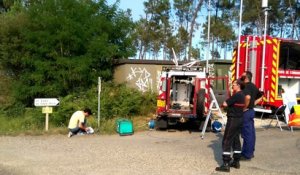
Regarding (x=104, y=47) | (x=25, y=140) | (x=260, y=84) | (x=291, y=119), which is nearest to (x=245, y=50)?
(x=260, y=84)

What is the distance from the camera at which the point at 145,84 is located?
24.0m

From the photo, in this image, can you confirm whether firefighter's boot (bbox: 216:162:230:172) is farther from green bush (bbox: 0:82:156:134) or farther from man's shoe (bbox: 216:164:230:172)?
green bush (bbox: 0:82:156:134)

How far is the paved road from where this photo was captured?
9.37m

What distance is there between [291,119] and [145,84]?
10.1 metres

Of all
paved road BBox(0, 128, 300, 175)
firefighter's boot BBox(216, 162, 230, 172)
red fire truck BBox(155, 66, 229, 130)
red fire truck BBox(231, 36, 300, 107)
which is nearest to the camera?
firefighter's boot BBox(216, 162, 230, 172)

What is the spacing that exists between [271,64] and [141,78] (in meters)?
8.06

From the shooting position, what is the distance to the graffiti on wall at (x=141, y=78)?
23688 mm

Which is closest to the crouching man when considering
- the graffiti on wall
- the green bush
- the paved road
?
the paved road

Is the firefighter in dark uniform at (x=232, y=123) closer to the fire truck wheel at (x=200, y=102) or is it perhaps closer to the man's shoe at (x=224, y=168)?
the man's shoe at (x=224, y=168)

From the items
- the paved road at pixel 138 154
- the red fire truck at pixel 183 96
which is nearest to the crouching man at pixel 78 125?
the paved road at pixel 138 154

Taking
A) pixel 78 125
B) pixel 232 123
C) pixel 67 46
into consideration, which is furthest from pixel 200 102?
pixel 67 46

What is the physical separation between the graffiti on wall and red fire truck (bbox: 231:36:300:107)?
640 cm

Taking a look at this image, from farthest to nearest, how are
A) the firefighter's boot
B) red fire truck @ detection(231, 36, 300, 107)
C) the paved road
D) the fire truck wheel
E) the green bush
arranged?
A: 1. the green bush
2. red fire truck @ detection(231, 36, 300, 107)
3. the fire truck wheel
4. the paved road
5. the firefighter's boot

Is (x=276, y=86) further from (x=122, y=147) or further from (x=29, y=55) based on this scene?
(x=29, y=55)
